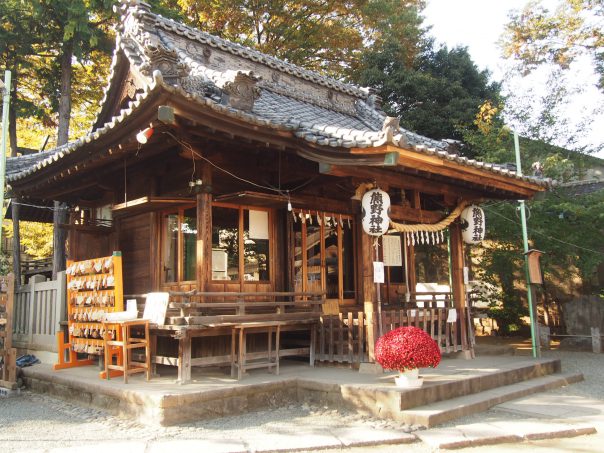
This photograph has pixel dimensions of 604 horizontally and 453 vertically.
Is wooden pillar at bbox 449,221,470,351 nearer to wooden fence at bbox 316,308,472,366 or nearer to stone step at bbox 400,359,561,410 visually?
wooden fence at bbox 316,308,472,366

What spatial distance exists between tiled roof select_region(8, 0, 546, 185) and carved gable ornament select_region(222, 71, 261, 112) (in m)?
0.02

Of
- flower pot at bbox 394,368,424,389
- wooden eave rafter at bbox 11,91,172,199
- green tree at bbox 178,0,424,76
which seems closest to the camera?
flower pot at bbox 394,368,424,389

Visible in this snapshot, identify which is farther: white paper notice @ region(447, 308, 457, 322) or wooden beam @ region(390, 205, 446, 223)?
white paper notice @ region(447, 308, 457, 322)

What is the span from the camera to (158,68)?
716 cm

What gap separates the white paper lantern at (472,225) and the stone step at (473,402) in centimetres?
295

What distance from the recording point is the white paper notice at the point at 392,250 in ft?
37.3

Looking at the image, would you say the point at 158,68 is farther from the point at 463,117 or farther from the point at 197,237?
the point at 463,117

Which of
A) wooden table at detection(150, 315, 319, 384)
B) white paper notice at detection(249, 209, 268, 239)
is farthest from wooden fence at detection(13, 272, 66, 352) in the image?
white paper notice at detection(249, 209, 268, 239)

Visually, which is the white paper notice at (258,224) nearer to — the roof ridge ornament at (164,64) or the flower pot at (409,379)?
the roof ridge ornament at (164,64)

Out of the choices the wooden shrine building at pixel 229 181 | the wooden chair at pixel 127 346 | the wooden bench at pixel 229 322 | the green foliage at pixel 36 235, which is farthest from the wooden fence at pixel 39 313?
the green foliage at pixel 36 235

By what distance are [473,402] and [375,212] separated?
10.4 ft

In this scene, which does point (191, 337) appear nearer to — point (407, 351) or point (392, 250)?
point (407, 351)

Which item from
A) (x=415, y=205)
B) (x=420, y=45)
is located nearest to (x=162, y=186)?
(x=415, y=205)

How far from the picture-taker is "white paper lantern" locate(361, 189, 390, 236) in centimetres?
832
